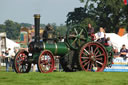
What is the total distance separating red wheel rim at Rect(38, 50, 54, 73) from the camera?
12.9 metres

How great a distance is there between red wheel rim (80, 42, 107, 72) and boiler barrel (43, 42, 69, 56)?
63 cm

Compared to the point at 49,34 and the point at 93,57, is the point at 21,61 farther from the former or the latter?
the point at 93,57

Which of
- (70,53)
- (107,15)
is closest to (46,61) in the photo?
(70,53)

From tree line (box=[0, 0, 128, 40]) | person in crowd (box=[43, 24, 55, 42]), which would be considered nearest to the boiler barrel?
person in crowd (box=[43, 24, 55, 42])

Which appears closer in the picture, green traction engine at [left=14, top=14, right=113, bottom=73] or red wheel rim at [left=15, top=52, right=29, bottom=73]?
Result: green traction engine at [left=14, top=14, right=113, bottom=73]

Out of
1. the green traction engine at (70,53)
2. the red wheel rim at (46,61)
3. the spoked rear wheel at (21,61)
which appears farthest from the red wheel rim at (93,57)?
the spoked rear wheel at (21,61)

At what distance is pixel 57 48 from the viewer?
44.1ft

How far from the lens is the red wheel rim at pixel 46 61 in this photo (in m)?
12.9

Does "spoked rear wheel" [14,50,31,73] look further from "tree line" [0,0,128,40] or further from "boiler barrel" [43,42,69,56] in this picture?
"tree line" [0,0,128,40]

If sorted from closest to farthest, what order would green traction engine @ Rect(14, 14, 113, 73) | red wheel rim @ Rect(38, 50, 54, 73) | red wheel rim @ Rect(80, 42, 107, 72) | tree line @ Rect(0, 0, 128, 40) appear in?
red wheel rim @ Rect(38, 50, 54, 73) < green traction engine @ Rect(14, 14, 113, 73) < red wheel rim @ Rect(80, 42, 107, 72) < tree line @ Rect(0, 0, 128, 40)

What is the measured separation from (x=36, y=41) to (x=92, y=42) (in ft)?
6.55

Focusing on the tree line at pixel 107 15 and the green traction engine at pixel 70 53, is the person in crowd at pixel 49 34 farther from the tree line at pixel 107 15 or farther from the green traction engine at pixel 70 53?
the tree line at pixel 107 15

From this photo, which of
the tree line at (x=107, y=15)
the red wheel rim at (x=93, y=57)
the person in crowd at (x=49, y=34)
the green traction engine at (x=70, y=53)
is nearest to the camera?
the green traction engine at (x=70, y=53)

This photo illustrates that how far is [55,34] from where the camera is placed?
13539 millimetres
